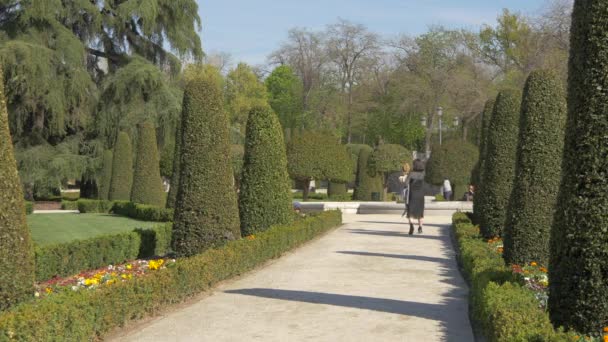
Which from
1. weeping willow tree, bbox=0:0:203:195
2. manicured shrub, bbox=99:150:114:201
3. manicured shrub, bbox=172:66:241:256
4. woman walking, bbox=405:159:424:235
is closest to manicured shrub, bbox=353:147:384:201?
weeping willow tree, bbox=0:0:203:195

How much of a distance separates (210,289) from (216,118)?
10.8ft

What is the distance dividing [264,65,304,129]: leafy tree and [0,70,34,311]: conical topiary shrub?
186ft

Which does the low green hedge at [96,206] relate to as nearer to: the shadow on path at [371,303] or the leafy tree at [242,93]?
the shadow on path at [371,303]

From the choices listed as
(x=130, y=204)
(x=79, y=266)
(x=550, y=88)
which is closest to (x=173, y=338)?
(x=79, y=266)

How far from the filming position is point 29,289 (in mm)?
6883

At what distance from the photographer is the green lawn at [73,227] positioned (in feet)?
54.5

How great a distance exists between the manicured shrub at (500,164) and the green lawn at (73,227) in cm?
888

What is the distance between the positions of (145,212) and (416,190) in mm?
9955

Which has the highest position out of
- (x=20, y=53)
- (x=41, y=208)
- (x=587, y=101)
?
(x=20, y=53)

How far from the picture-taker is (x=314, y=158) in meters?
29.7

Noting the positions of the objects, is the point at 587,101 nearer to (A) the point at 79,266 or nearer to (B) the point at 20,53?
(A) the point at 79,266

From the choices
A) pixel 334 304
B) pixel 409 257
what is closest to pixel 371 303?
pixel 334 304

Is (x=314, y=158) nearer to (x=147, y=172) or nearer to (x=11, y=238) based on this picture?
(x=147, y=172)

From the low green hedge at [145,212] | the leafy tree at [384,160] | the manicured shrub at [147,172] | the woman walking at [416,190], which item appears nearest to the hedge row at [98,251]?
the woman walking at [416,190]
